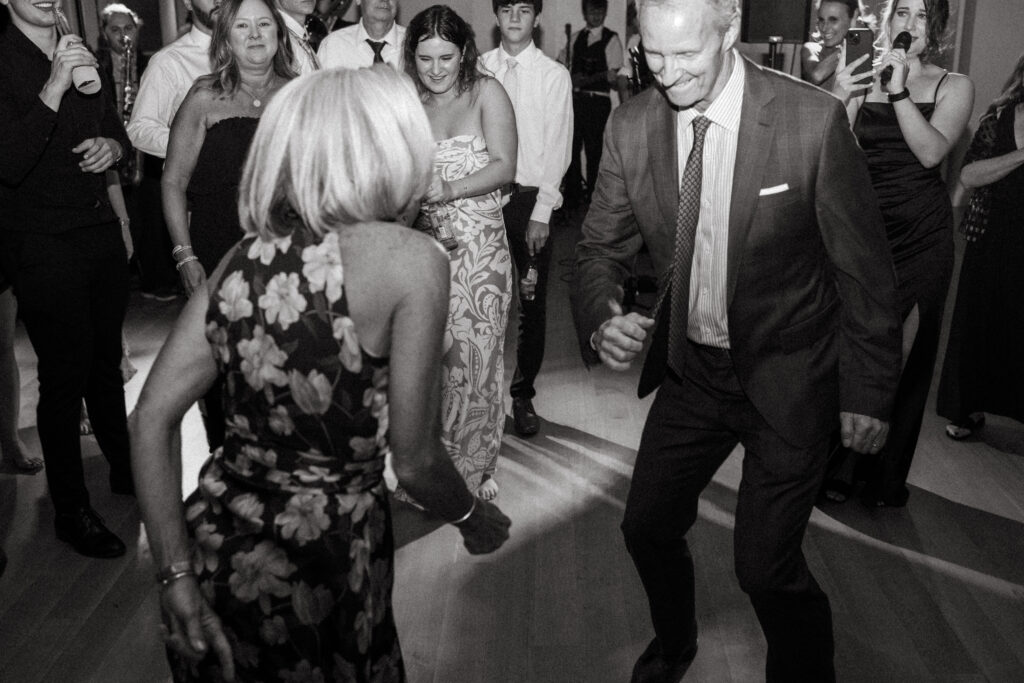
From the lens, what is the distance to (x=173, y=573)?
1449 mm

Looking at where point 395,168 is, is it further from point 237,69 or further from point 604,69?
point 604,69

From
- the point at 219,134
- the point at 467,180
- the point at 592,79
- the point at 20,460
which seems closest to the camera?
the point at 219,134

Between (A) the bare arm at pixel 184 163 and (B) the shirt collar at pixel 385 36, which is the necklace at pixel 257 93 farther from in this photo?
(B) the shirt collar at pixel 385 36

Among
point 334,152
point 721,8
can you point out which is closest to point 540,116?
point 721,8

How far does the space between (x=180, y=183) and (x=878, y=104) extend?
→ 82.1 inches

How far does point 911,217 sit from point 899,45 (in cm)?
51

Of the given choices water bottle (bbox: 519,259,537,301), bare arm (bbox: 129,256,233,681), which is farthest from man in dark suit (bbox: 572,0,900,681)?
water bottle (bbox: 519,259,537,301)

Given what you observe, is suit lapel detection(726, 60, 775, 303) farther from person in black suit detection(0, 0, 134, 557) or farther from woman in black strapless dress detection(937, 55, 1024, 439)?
woman in black strapless dress detection(937, 55, 1024, 439)

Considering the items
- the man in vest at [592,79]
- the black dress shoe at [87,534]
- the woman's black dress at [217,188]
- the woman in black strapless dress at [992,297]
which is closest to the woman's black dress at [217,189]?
the woman's black dress at [217,188]

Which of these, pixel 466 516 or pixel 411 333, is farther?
pixel 466 516

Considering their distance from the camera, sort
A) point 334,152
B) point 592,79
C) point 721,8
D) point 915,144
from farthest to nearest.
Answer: point 592,79
point 915,144
point 721,8
point 334,152

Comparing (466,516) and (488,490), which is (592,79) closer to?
(488,490)

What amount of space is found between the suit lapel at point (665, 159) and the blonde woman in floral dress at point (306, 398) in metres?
0.69

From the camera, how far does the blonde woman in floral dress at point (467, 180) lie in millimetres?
3342
